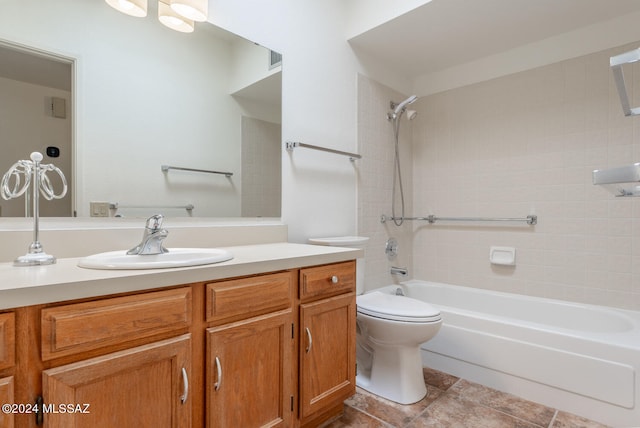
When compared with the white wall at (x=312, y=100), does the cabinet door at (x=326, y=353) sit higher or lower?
lower

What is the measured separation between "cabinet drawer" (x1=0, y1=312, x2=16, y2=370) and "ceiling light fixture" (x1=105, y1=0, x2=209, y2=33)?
1.28 m

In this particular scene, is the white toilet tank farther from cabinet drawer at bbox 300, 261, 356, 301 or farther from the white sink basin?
the white sink basin

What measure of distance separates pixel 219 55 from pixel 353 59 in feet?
3.64

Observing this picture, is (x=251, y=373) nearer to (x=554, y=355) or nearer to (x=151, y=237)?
(x=151, y=237)

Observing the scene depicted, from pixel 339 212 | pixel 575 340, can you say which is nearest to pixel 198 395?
pixel 339 212

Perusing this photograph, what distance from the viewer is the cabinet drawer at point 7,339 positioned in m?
0.71

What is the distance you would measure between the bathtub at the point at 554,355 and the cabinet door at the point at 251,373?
1.22m

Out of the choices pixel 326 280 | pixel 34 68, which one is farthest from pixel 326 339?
pixel 34 68

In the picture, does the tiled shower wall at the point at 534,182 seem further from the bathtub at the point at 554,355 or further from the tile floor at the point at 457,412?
the tile floor at the point at 457,412

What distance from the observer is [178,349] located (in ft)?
3.18

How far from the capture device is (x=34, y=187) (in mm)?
1099

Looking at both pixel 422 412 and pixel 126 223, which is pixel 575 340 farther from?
pixel 126 223

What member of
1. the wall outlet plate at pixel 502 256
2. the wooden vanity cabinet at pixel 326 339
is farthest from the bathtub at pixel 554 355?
the wooden vanity cabinet at pixel 326 339

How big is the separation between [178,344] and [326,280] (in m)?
0.64
